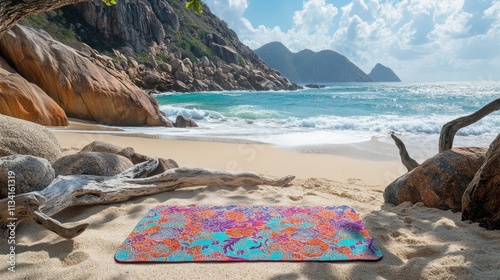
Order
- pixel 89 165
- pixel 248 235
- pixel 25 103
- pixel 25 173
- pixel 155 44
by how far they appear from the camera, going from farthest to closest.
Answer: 1. pixel 155 44
2. pixel 25 103
3. pixel 89 165
4. pixel 25 173
5. pixel 248 235

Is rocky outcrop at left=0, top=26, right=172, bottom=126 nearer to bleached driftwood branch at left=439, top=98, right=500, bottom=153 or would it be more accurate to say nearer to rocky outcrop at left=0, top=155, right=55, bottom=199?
rocky outcrop at left=0, top=155, right=55, bottom=199

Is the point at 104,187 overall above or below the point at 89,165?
below

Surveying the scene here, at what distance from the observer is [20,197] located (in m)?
2.83

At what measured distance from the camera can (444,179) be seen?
3688 millimetres

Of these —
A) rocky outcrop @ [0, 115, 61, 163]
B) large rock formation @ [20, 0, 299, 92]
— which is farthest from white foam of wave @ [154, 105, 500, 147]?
large rock formation @ [20, 0, 299, 92]

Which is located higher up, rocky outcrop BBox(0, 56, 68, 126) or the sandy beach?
rocky outcrop BBox(0, 56, 68, 126)

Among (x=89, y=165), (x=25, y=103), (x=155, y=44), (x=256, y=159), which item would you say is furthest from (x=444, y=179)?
(x=155, y=44)

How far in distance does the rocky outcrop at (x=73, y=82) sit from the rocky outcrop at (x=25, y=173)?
7.38 metres

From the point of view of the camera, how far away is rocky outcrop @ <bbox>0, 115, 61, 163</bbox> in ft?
13.3

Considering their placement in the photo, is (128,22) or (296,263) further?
(128,22)

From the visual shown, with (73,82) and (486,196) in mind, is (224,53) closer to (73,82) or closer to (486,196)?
(73,82)

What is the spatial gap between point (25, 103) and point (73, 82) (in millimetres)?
2343

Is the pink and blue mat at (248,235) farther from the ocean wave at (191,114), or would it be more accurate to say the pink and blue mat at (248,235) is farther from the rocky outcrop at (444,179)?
the ocean wave at (191,114)

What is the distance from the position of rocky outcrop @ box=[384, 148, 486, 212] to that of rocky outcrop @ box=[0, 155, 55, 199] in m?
4.13
